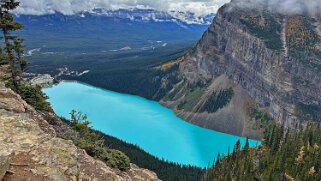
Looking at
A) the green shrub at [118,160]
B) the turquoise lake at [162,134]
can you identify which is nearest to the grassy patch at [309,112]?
the turquoise lake at [162,134]

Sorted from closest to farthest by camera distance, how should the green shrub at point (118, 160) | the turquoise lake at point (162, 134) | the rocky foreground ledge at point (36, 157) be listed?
the rocky foreground ledge at point (36, 157)
the green shrub at point (118, 160)
the turquoise lake at point (162, 134)

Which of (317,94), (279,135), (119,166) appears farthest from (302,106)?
(119,166)

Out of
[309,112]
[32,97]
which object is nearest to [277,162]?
[32,97]

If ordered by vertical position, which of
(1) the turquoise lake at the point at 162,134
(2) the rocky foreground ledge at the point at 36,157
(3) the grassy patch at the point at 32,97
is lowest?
(1) the turquoise lake at the point at 162,134

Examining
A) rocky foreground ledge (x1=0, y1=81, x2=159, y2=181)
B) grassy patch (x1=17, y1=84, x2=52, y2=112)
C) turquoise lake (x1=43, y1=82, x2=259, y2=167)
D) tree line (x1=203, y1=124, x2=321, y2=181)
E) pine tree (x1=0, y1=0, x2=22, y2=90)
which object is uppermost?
pine tree (x1=0, y1=0, x2=22, y2=90)

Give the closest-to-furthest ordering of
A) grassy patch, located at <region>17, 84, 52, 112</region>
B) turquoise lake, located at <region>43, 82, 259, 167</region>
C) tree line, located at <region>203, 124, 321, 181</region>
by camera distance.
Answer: grassy patch, located at <region>17, 84, 52, 112</region>
tree line, located at <region>203, 124, 321, 181</region>
turquoise lake, located at <region>43, 82, 259, 167</region>

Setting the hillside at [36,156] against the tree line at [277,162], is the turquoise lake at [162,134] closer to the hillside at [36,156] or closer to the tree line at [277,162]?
the tree line at [277,162]

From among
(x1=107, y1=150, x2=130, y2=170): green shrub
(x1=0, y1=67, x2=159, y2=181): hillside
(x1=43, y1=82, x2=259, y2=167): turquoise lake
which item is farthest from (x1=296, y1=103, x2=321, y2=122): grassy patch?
(x1=0, y1=67, x2=159, y2=181): hillside

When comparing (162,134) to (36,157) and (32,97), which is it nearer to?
(32,97)

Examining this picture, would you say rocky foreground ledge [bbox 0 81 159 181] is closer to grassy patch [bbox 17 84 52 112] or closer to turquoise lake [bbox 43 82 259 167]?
grassy patch [bbox 17 84 52 112]
